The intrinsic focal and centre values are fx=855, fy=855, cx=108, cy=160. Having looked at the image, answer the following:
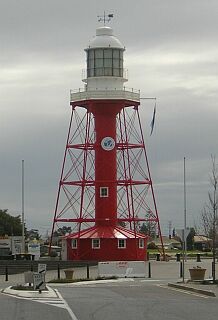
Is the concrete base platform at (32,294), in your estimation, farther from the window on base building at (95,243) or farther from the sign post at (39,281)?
the window on base building at (95,243)

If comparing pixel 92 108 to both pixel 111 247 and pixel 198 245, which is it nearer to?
pixel 111 247

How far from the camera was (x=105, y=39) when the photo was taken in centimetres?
7488

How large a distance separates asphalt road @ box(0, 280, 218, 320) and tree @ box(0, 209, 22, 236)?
101m

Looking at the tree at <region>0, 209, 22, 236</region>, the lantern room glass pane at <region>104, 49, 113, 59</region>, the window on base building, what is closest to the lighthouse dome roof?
the lantern room glass pane at <region>104, 49, 113, 59</region>

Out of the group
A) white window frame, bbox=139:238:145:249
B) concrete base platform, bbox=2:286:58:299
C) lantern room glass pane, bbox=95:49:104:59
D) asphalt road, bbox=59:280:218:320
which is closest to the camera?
asphalt road, bbox=59:280:218:320

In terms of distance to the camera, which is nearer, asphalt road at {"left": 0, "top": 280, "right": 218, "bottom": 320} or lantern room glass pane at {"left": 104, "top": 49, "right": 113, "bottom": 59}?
asphalt road at {"left": 0, "top": 280, "right": 218, "bottom": 320}

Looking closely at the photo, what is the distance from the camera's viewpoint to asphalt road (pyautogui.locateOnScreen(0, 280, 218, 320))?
2178 centimetres

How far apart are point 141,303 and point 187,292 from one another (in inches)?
311

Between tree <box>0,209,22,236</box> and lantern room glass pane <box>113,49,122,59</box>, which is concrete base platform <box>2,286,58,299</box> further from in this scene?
tree <box>0,209,22,236</box>

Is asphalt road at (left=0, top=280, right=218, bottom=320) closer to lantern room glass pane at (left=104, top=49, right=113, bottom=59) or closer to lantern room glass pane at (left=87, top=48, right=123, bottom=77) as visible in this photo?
lantern room glass pane at (left=104, top=49, right=113, bottom=59)

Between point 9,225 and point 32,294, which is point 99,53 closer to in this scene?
point 32,294

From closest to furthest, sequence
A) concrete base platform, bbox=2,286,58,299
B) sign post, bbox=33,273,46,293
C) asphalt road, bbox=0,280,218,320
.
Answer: asphalt road, bbox=0,280,218,320 → concrete base platform, bbox=2,286,58,299 → sign post, bbox=33,273,46,293

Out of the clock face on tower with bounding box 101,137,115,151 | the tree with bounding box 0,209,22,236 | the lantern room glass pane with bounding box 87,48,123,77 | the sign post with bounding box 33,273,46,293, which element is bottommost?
the sign post with bounding box 33,273,46,293

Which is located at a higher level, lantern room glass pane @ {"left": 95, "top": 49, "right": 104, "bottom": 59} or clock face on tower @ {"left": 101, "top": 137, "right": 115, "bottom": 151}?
lantern room glass pane @ {"left": 95, "top": 49, "right": 104, "bottom": 59}
